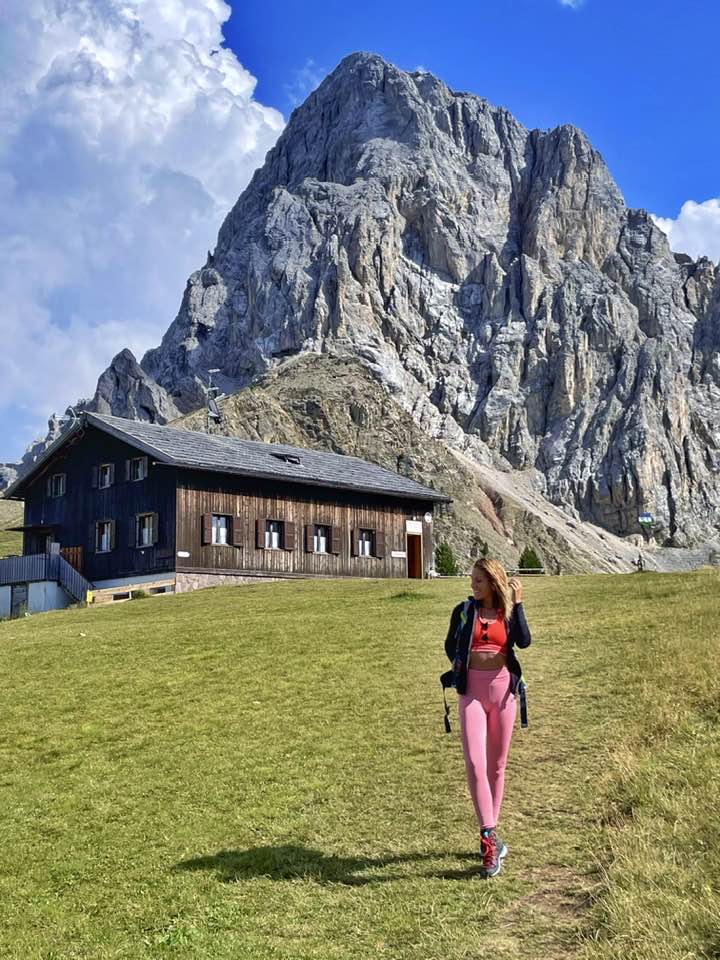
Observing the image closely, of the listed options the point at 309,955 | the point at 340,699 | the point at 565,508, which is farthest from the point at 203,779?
the point at 565,508

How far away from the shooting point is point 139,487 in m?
44.9

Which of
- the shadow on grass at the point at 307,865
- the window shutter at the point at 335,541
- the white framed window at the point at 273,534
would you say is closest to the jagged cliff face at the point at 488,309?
the window shutter at the point at 335,541

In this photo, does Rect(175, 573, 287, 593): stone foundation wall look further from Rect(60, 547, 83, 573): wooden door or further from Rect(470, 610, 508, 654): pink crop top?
Rect(470, 610, 508, 654): pink crop top

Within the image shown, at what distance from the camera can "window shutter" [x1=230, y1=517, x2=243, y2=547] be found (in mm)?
44847

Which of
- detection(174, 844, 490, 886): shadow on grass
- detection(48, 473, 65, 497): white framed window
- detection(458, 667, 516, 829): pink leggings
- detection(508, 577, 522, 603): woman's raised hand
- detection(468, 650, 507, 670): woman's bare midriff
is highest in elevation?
detection(48, 473, 65, 497): white framed window

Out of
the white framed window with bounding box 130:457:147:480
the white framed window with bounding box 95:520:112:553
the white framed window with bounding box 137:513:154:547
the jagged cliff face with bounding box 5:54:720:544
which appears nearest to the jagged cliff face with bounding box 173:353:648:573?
the jagged cliff face with bounding box 5:54:720:544

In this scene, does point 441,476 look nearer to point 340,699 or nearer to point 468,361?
point 468,361

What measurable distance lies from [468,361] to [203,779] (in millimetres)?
153948

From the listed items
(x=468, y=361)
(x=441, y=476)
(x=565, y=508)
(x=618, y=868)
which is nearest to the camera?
(x=618, y=868)

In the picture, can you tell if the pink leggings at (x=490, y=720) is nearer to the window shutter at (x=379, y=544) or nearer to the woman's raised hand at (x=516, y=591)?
the woman's raised hand at (x=516, y=591)

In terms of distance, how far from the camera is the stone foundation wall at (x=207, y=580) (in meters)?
42.6

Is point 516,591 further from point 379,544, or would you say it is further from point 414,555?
point 414,555

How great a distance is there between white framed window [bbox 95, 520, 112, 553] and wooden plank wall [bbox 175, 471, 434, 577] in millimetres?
5237

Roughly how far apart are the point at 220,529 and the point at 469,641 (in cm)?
3657
